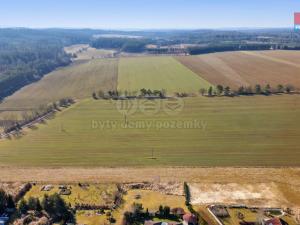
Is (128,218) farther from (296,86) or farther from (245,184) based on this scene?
(296,86)

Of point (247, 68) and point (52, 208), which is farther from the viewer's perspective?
point (247, 68)

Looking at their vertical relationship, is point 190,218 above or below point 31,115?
below

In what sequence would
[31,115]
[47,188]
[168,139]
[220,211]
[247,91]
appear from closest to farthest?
1. [220,211]
2. [47,188]
3. [168,139]
4. [31,115]
5. [247,91]

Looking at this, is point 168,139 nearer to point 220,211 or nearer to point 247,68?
point 220,211

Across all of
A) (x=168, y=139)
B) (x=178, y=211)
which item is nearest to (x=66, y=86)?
(x=168, y=139)

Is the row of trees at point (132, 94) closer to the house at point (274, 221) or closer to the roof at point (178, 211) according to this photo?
the roof at point (178, 211)

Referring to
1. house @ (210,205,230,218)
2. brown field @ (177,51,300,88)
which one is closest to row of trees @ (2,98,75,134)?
house @ (210,205,230,218)

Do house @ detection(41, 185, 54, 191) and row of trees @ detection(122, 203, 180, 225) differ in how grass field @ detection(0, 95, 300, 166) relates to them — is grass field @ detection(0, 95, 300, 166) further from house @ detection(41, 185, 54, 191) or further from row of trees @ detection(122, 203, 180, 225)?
row of trees @ detection(122, 203, 180, 225)

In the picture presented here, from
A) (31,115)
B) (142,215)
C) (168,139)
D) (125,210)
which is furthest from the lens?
(31,115)
